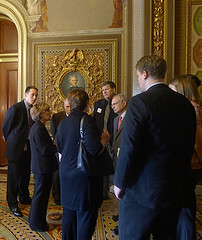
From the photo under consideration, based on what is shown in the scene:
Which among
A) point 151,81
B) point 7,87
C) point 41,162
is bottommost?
point 41,162

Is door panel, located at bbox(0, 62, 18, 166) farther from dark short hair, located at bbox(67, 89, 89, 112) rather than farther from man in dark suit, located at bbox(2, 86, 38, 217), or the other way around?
dark short hair, located at bbox(67, 89, 89, 112)

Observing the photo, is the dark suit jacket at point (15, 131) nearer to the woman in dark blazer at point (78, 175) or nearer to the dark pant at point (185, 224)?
the woman in dark blazer at point (78, 175)

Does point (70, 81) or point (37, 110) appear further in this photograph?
point (70, 81)

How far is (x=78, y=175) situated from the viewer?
87.4 inches

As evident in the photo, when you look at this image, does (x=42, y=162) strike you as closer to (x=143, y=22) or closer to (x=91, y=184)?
(x=91, y=184)

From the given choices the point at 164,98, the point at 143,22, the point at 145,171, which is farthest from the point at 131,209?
the point at 143,22

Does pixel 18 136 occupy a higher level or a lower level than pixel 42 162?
higher

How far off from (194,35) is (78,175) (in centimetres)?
336

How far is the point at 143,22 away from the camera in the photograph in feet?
14.0

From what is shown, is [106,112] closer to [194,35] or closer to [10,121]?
[10,121]

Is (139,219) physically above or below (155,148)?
below

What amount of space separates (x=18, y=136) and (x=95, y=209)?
6.32 feet

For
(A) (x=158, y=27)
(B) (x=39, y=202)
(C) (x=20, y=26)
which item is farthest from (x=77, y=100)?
(C) (x=20, y=26)

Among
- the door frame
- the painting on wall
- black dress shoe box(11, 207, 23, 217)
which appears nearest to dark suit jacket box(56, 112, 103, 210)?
black dress shoe box(11, 207, 23, 217)
